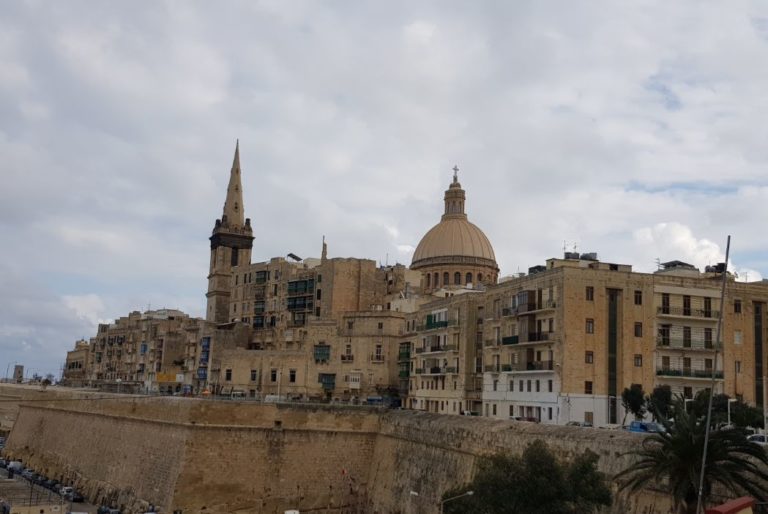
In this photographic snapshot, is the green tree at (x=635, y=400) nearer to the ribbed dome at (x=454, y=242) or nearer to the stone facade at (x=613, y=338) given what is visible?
the stone facade at (x=613, y=338)

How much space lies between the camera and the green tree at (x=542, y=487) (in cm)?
2123

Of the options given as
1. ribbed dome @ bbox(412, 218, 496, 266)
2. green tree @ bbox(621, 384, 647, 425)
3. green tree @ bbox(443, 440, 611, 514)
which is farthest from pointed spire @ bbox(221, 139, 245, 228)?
green tree @ bbox(443, 440, 611, 514)

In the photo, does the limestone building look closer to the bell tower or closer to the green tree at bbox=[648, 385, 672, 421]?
the bell tower

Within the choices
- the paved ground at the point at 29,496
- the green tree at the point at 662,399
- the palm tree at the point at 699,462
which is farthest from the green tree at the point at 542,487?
the paved ground at the point at 29,496

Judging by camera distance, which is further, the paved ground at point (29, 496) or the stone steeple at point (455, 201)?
the stone steeple at point (455, 201)

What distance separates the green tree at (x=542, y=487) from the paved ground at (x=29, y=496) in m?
24.9

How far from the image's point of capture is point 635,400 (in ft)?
118

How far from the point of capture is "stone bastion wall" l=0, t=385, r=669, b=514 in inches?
1457

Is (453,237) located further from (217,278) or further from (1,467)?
(1,467)

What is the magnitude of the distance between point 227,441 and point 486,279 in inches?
1465

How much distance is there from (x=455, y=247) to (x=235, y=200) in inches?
942

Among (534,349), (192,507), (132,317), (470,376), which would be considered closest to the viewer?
(192,507)

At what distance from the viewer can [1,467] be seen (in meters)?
57.5

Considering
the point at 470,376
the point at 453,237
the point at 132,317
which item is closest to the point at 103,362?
the point at 132,317
